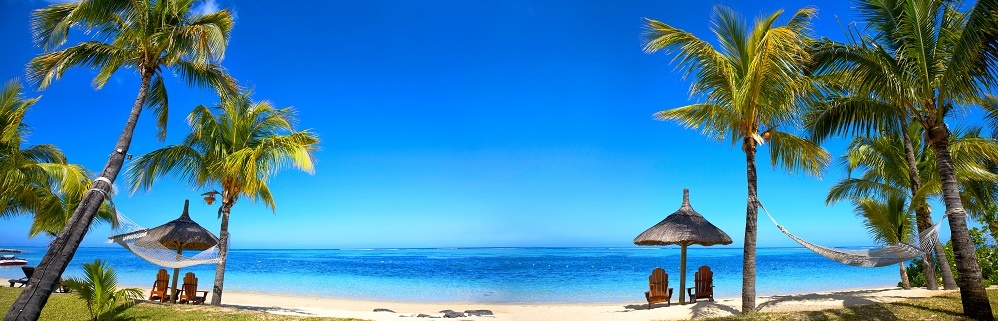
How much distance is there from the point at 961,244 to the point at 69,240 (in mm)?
10936

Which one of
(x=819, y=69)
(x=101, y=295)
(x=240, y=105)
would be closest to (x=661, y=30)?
(x=819, y=69)

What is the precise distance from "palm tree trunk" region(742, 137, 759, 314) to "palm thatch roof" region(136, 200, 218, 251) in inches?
413

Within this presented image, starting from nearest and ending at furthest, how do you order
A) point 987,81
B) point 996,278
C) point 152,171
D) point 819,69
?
point 987,81 < point 819,69 < point 152,171 < point 996,278

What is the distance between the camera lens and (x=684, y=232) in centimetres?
1048

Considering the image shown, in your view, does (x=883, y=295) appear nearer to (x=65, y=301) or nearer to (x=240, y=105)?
(x=240, y=105)

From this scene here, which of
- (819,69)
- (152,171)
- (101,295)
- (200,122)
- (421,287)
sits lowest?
(421,287)

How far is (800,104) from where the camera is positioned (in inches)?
351

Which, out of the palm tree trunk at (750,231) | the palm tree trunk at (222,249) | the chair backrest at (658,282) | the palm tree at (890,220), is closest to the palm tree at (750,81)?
the palm tree trunk at (750,231)

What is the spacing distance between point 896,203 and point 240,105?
14.5 m

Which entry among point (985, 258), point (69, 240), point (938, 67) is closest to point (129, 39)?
point (69, 240)

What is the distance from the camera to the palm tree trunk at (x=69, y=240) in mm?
6406

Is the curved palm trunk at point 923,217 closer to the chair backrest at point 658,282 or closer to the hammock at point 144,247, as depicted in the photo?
the chair backrest at point 658,282

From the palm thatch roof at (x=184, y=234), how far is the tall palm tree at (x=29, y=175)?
1.21 m

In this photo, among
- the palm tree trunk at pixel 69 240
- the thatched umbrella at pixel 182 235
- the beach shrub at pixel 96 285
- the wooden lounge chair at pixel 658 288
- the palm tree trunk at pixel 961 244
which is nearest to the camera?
the palm tree trunk at pixel 69 240
